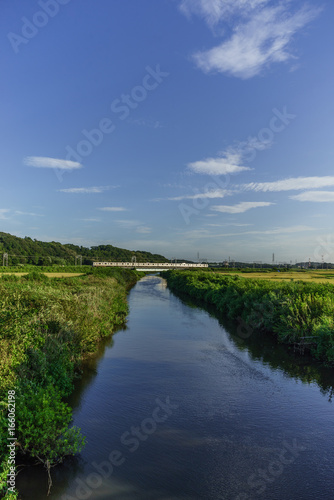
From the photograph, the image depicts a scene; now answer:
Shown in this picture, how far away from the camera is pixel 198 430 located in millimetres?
11352

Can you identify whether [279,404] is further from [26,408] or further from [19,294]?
[19,294]

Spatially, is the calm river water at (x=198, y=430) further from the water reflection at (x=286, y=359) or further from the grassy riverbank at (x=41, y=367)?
the grassy riverbank at (x=41, y=367)

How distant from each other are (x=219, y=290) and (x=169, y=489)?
38.3 meters

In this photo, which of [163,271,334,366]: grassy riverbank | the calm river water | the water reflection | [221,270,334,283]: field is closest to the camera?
the calm river water

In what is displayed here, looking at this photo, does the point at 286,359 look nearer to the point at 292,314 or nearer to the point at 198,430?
the point at 292,314

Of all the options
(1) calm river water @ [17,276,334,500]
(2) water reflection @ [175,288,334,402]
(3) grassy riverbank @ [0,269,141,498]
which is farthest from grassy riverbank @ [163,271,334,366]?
(3) grassy riverbank @ [0,269,141,498]

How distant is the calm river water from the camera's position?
8.52 metres

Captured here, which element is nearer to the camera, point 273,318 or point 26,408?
point 26,408

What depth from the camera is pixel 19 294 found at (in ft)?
52.1

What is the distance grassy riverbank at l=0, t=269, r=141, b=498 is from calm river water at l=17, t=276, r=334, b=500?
667 mm

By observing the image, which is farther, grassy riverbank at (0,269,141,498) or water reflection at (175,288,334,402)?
water reflection at (175,288,334,402)

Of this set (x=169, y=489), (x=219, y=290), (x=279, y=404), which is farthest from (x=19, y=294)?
(x=219, y=290)

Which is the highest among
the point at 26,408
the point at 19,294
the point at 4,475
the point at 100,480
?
the point at 19,294

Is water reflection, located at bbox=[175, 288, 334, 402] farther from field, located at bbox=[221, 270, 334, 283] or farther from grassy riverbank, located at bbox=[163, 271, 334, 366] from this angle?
field, located at bbox=[221, 270, 334, 283]
